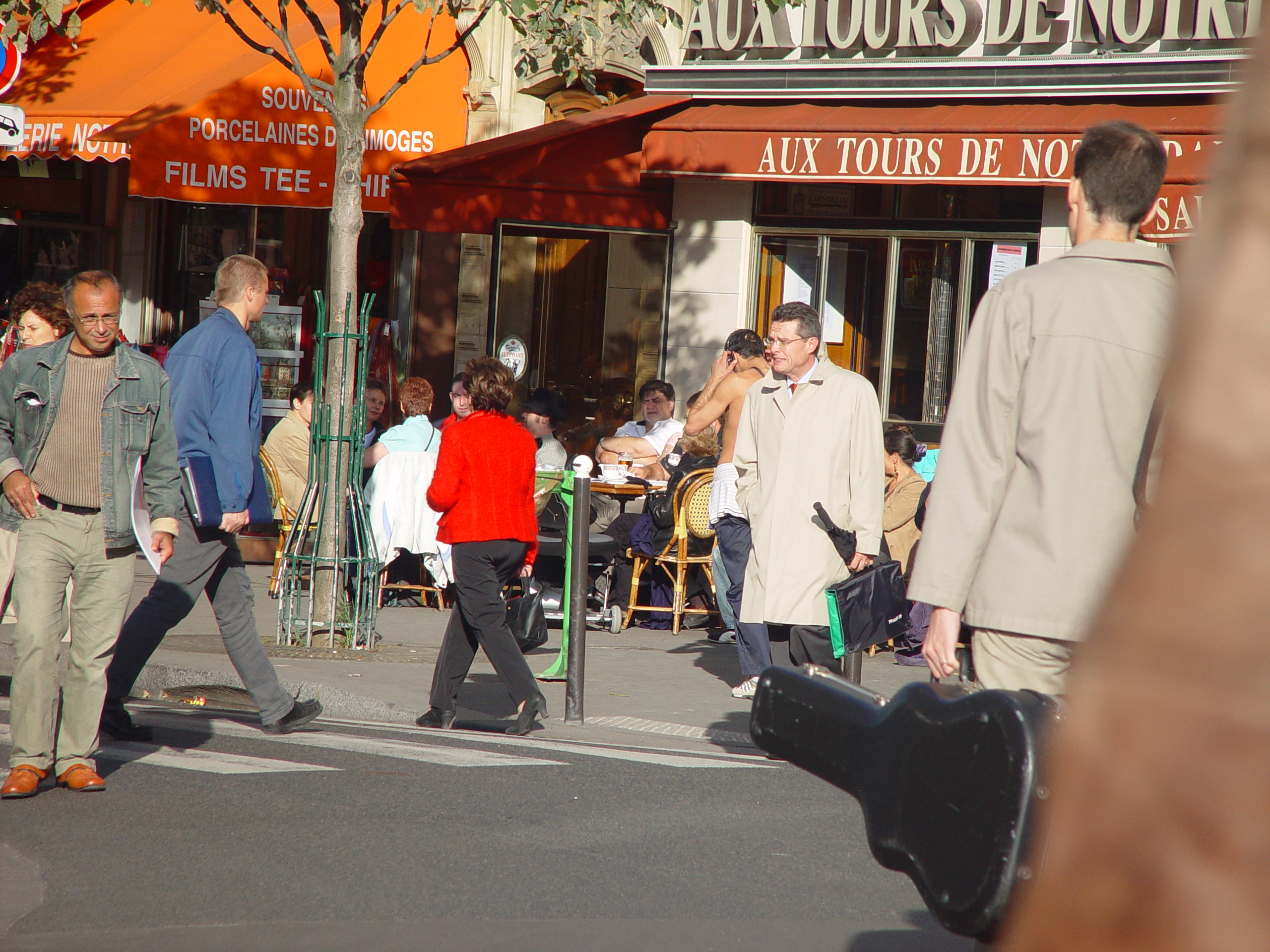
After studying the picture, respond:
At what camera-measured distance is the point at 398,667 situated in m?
8.18

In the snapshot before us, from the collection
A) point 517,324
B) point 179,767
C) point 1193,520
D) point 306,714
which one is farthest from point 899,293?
point 1193,520

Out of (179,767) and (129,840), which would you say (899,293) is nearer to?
(179,767)

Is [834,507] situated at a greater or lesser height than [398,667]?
greater

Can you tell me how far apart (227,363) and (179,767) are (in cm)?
166

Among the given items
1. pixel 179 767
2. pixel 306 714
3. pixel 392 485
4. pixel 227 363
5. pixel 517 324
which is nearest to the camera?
pixel 179 767

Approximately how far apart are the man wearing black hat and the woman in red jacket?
165 inches

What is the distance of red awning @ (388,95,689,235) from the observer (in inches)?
461

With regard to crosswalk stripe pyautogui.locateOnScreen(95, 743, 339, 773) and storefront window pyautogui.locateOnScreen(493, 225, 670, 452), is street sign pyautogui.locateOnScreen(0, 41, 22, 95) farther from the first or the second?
crosswalk stripe pyautogui.locateOnScreen(95, 743, 339, 773)

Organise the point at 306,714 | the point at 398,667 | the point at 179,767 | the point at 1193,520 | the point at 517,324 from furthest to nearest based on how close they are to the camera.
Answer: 1. the point at 517,324
2. the point at 398,667
3. the point at 306,714
4. the point at 179,767
5. the point at 1193,520

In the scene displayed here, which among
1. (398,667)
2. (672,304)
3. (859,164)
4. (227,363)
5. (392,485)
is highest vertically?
(859,164)

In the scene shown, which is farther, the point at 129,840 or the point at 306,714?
the point at 306,714

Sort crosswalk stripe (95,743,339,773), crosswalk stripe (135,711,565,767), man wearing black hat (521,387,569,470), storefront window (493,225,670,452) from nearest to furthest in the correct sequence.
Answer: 1. crosswalk stripe (95,743,339,773)
2. crosswalk stripe (135,711,565,767)
3. man wearing black hat (521,387,569,470)
4. storefront window (493,225,670,452)

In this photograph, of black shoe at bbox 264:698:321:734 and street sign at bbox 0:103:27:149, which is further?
street sign at bbox 0:103:27:149

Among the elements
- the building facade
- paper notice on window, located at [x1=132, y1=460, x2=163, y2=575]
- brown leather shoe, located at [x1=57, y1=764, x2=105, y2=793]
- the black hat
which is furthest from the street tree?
brown leather shoe, located at [x1=57, y1=764, x2=105, y2=793]
